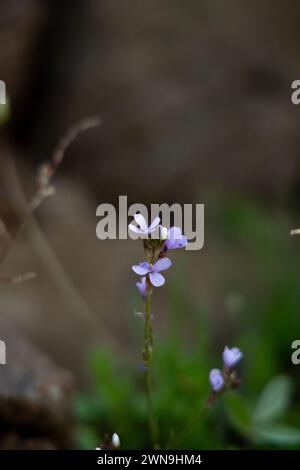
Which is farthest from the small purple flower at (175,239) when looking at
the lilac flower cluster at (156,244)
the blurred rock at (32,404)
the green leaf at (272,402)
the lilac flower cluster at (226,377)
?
the green leaf at (272,402)

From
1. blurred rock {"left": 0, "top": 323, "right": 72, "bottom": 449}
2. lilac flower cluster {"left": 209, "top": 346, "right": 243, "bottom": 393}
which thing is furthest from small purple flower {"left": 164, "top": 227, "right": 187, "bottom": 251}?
blurred rock {"left": 0, "top": 323, "right": 72, "bottom": 449}

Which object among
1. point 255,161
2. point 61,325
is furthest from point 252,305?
point 255,161

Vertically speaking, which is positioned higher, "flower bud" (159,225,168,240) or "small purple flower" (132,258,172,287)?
"flower bud" (159,225,168,240)

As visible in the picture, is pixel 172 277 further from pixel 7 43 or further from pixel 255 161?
pixel 7 43

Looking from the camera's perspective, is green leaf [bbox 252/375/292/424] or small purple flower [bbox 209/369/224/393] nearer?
small purple flower [bbox 209/369/224/393]

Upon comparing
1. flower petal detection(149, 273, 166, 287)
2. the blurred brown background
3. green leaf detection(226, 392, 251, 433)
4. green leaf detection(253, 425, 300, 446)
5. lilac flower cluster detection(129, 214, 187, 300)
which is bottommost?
green leaf detection(253, 425, 300, 446)

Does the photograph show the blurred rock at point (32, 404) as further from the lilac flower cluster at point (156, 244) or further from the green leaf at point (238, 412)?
the lilac flower cluster at point (156, 244)

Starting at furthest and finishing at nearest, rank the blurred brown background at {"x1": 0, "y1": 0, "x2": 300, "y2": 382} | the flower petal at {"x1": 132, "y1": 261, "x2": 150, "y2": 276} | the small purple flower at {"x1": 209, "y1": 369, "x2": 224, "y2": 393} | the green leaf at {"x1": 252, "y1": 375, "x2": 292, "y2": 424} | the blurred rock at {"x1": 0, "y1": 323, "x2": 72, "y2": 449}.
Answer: the blurred brown background at {"x1": 0, "y1": 0, "x2": 300, "y2": 382}, the green leaf at {"x1": 252, "y1": 375, "x2": 292, "y2": 424}, the blurred rock at {"x1": 0, "y1": 323, "x2": 72, "y2": 449}, the small purple flower at {"x1": 209, "y1": 369, "x2": 224, "y2": 393}, the flower petal at {"x1": 132, "y1": 261, "x2": 150, "y2": 276}

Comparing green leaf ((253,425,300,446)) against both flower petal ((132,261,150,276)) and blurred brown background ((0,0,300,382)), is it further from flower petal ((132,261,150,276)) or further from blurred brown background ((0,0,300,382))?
blurred brown background ((0,0,300,382))
